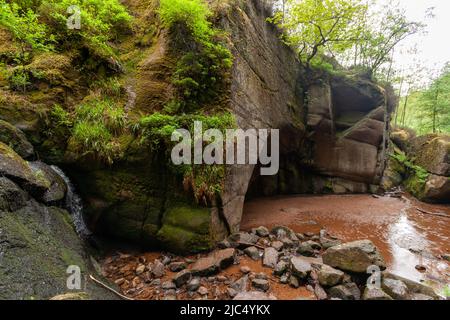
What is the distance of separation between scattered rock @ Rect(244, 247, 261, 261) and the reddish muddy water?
173 cm

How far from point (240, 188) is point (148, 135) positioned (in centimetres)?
282

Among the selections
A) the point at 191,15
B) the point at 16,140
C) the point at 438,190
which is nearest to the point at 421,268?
the point at 191,15

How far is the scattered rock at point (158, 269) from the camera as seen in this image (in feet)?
14.1

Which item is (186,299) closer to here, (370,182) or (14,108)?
(14,108)

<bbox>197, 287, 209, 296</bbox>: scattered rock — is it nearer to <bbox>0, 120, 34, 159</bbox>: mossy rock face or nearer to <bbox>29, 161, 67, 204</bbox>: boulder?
<bbox>29, 161, 67, 204</bbox>: boulder

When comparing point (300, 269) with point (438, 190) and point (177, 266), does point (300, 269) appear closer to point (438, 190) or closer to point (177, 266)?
point (177, 266)

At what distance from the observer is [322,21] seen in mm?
9734

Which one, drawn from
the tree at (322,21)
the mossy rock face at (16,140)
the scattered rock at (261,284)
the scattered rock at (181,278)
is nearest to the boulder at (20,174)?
the mossy rock face at (16,140)

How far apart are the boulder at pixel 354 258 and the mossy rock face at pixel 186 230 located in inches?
96.4

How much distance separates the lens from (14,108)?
4.69m

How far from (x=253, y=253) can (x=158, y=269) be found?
1.95 meters

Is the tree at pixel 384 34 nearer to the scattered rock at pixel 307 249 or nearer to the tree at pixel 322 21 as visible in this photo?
the tree at pixel 322 21

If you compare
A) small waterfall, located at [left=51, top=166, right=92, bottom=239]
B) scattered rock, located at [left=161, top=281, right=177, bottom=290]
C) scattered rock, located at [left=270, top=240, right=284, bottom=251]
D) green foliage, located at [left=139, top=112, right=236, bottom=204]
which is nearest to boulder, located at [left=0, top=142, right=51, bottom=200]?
small waterfall, located at [left=51, top=166, right=92, bottom=239]

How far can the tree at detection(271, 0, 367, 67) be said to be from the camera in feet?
30.2
